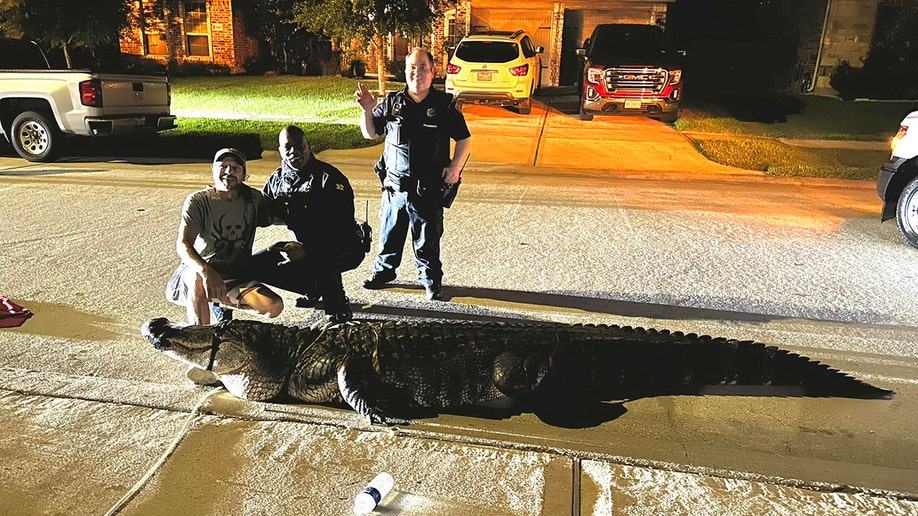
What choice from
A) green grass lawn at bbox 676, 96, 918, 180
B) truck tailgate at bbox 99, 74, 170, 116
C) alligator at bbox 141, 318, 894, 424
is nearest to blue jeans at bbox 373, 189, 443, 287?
alligator at bbox 141, 318, 894, 424

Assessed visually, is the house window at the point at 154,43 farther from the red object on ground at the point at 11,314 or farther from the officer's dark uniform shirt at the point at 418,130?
the officer's dark uniform shirt at the point at 418,130

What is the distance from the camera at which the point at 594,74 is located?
14.5m

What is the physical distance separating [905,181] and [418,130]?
5.57 m

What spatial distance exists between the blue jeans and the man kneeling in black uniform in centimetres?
69

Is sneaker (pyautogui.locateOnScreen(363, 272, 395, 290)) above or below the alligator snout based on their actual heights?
below

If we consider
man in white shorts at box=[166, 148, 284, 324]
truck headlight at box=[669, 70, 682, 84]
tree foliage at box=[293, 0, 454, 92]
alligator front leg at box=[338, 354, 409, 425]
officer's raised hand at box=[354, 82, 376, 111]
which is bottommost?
alligator front leg at box=[338, 354, 409, 425]

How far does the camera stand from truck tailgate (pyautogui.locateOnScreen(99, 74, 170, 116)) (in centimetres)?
1045

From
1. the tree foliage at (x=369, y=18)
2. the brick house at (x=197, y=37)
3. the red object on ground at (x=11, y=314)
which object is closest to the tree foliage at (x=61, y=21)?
the tree foliage at (x=369, y=18)

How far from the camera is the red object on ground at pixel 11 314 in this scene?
459 cm

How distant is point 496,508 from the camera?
2799 mm

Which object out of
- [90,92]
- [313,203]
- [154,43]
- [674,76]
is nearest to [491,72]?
[674,76]

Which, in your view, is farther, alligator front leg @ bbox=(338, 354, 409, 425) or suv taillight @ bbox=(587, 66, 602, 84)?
suv taillight @ bbox=(587, 66, 602, 84)

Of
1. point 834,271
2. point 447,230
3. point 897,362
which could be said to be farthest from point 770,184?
point 897,362

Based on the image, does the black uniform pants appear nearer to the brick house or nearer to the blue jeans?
the blue jeans
